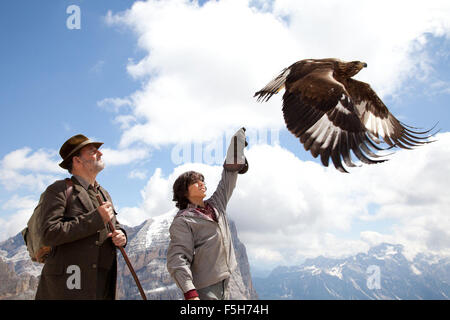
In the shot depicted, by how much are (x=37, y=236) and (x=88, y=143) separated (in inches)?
32.2

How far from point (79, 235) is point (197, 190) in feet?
3.26

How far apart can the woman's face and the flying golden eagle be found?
146cm

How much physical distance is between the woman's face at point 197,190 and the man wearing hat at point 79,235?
0.65 meters

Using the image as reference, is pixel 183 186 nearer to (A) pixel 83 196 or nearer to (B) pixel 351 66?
(A) pixel 83 196

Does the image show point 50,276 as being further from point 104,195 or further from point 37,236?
point 104,195

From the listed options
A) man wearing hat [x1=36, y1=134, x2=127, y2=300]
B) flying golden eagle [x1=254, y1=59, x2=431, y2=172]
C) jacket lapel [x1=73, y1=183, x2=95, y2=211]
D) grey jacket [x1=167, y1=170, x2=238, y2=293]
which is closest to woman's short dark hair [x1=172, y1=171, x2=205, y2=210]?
grey jacket [x1=167, y1=170, x2=238, y2=293]

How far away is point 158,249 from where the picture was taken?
506 feet

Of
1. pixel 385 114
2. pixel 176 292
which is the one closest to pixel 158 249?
pixel 176 292

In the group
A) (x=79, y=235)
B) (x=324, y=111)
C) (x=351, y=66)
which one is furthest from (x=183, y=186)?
(x=351, y=66)

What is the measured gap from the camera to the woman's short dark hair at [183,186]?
3.30 m

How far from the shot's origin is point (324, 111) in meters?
4.58

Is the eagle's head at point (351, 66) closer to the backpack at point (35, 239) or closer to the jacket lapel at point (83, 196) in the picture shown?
the jacket lapel at point (83, 196)

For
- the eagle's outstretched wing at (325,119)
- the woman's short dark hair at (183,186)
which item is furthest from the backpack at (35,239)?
the eagle's outstretched wing at (325,119)

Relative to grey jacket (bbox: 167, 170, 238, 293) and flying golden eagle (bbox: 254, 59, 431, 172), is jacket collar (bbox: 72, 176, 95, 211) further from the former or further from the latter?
flying golden eagle (bbox: 254, 59, 431, 172)
